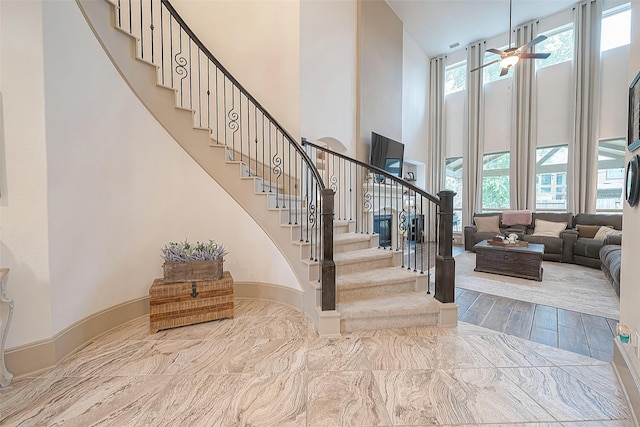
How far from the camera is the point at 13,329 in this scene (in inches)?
67.9

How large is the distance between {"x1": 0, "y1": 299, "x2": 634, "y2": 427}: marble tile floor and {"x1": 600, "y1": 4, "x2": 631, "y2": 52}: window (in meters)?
7.07

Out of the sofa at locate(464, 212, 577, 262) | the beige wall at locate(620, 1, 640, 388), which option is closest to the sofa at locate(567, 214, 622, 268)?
the sofa at locate(464, 212, 577, 262)

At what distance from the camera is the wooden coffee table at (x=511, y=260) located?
388 cm

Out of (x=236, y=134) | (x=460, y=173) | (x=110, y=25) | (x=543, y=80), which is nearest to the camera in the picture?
(x=110, y=25)

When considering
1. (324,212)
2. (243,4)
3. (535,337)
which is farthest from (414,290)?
(243,4)

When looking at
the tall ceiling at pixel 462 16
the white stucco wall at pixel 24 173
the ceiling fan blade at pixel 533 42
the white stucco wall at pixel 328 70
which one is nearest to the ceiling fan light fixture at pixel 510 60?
the ceiling fan blade at pixel 533 42

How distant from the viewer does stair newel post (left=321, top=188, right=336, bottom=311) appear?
88.2 inches

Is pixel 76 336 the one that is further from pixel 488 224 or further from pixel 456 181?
pixel 456 181

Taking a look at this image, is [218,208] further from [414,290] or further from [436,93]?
[436,93]

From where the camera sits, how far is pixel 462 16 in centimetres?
624

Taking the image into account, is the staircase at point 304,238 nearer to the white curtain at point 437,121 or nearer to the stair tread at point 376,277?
the stair tread at point 376,277

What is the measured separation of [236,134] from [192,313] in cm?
245

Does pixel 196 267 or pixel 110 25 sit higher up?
pixel 110 25

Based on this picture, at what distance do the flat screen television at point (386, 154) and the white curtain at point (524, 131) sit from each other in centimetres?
305
